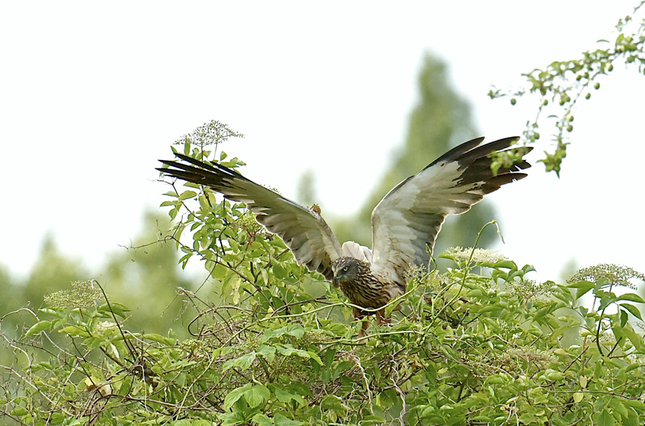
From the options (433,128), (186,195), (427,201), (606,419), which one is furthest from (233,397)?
(433,128)

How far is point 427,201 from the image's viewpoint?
3.86 meters

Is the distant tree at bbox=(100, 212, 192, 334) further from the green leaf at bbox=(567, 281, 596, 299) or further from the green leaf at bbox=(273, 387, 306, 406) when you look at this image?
the green leaf at bbox=(567, 281, 596, 299)

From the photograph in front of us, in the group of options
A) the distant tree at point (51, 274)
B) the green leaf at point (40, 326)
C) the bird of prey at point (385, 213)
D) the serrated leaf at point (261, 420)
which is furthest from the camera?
the distant tree at point (51, 274)

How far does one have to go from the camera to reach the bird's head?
3.96 meters

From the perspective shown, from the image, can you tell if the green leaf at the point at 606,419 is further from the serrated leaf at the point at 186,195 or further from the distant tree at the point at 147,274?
the distant tree at the point at 147,274

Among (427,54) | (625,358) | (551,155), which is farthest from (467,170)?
(427,54)

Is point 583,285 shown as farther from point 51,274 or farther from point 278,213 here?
point 51,274

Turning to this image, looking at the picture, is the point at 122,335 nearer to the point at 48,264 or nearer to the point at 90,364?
the point at 90,364

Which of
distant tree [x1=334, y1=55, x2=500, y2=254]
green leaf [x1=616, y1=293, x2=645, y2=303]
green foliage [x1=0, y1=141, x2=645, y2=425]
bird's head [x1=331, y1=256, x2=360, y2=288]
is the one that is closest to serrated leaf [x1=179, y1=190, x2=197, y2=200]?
green foliage [x1=0, y1=141, x2=645, y2=425]

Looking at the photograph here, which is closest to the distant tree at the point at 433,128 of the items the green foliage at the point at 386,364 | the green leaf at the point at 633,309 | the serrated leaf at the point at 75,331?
the green foliage at the point at 386,364

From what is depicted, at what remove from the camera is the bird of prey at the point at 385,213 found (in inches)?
141

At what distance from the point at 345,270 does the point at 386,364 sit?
129 centimetres

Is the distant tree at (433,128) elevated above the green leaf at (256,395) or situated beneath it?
elevated above

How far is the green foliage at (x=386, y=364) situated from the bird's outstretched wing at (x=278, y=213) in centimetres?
64
